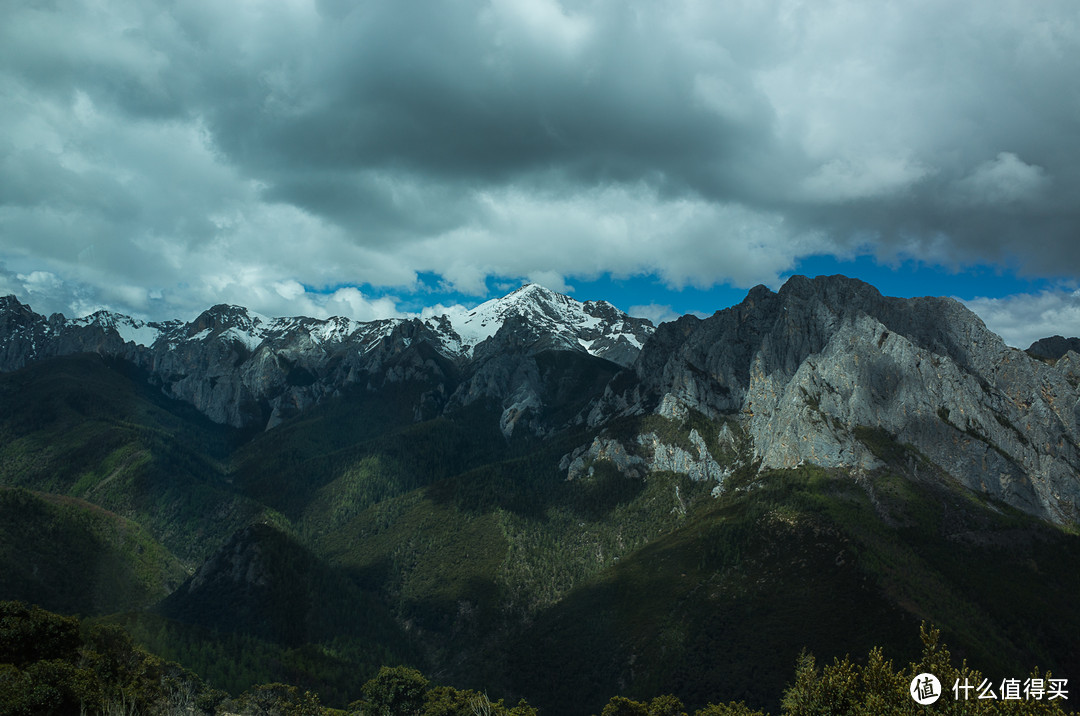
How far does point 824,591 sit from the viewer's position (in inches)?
6294

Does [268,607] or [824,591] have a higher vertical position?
[824,591]

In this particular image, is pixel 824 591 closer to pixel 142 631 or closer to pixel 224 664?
pixel 224 664

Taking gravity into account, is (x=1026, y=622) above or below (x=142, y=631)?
above

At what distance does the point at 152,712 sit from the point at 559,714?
116004 mm

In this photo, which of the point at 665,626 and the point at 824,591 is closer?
the point at 824,591

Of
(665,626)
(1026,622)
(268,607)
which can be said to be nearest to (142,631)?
(268,607)

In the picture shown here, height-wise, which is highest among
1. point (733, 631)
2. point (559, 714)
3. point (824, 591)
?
point (824, 591)

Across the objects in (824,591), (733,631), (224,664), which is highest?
(824,591)

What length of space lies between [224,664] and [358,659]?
48.3 meters

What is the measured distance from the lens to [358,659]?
599 feet

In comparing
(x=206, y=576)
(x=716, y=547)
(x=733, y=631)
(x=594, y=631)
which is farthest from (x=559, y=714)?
(x=206, y=576)

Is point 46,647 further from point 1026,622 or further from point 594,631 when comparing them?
point 1026,622

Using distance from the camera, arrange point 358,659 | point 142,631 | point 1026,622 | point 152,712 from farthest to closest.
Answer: point 358,659
point 1026,622
point 142,631
point 152,712

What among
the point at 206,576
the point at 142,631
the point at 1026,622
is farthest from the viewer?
the point at 206,576
